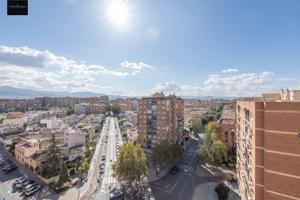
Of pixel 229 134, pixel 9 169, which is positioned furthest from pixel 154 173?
pixel 9 169

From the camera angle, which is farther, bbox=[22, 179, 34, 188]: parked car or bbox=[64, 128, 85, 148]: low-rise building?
bbox=[64, 128, 85, 148]: low-rise building

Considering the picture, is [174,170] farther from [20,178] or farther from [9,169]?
[9,169]

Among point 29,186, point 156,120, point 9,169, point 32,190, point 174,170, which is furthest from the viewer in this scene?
point 156,120

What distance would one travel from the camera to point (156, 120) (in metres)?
32.0

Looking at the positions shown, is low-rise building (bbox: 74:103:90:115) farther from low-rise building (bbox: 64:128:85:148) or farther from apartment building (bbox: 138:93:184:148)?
apartment building (bbox: 138:93:184:148)

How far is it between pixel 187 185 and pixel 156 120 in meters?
12.2

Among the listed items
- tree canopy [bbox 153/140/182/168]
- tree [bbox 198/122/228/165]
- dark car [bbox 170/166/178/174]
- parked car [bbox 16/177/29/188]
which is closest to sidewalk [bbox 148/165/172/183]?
dark car [bbox 170/166/178/174]

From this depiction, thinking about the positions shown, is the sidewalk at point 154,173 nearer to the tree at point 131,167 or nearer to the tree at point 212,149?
the tree at point 131,167

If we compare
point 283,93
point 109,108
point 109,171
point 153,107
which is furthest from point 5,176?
point 109,108

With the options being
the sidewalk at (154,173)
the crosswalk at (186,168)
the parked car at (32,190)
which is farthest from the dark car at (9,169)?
the crosswalk at (186,168)

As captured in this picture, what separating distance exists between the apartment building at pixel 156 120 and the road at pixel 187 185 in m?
6.16

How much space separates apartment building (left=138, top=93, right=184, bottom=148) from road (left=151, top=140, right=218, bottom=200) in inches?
242

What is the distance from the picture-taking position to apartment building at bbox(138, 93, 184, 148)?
104ft

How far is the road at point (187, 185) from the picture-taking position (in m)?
21.1
